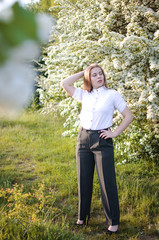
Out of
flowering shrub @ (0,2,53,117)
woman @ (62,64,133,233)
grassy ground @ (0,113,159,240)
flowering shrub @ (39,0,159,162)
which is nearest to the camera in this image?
flowering shrub @ (0,2,53,117)

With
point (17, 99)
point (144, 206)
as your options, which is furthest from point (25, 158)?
point (17, 99)

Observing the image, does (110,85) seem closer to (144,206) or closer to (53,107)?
(144,206)

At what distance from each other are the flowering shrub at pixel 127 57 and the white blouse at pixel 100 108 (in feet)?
4.70

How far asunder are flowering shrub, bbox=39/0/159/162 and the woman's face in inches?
58.8

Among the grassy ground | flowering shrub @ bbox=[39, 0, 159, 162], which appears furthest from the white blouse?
flowering shrub @ bbox=[39, 0, 159, 162]

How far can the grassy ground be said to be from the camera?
2.90 metres

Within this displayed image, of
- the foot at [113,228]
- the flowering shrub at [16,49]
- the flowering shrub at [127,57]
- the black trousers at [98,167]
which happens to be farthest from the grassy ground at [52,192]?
the flowering shrub at [16,49]

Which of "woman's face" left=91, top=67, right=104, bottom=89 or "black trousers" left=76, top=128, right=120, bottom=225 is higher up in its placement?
"woman's face" left=91, top=67, right=104, bottom=89

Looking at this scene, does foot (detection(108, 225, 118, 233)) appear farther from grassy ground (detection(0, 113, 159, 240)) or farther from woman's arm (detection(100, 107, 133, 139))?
woman's arm (detection(100, 107, 133, 139))

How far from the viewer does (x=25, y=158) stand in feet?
21.6

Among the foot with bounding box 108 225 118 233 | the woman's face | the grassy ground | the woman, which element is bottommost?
the foot with bounding box 108 225 118 233

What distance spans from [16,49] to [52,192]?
12.0ft

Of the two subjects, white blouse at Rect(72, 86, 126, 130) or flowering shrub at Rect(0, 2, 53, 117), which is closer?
flowering shrub at Rect(0, 2, 53, 117)

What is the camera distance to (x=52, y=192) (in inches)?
156
